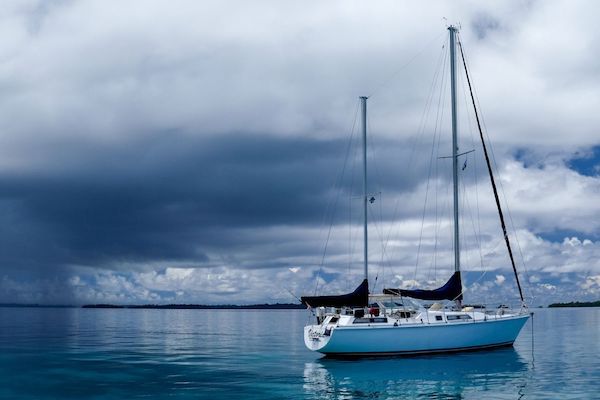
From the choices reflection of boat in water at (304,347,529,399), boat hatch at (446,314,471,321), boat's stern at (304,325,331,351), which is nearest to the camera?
reflection of boat in water at (304,347,529,399)

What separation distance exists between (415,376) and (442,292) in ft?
33.4

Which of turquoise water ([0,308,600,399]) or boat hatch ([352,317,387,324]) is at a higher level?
boat hatch ([352,317,387,324])

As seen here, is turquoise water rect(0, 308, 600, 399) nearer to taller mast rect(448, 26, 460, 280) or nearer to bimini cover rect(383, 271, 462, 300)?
bimini cover rect(383, 271, 462, 300)

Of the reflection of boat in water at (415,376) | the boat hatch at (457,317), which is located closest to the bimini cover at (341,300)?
the reflection of boat in water at (415,376)

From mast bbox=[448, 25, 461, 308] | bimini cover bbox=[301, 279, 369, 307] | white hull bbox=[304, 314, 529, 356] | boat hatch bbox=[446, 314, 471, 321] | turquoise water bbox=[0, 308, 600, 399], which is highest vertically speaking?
mast bbox=[448, 25, 461, 308]

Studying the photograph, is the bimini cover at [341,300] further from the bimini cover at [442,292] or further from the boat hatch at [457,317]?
the boat hatch at [457,317]

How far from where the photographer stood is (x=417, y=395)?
30.3m

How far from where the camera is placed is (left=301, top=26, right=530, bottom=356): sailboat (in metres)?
42.0

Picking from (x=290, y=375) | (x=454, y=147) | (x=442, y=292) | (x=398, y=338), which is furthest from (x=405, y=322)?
(x=454, y=147)

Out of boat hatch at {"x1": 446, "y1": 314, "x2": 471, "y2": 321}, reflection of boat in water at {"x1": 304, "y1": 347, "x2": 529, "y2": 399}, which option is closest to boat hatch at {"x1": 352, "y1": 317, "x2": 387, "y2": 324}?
reflection of boat in water at {"x1": 304, "y1": 347, "x2": 529, "y2": 399}

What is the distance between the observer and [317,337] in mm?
43094

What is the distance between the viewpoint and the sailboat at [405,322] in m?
42.0

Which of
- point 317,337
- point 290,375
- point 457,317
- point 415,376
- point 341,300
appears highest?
point 341,300

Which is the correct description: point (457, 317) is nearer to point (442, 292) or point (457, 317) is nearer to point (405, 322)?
point (442, 292)
